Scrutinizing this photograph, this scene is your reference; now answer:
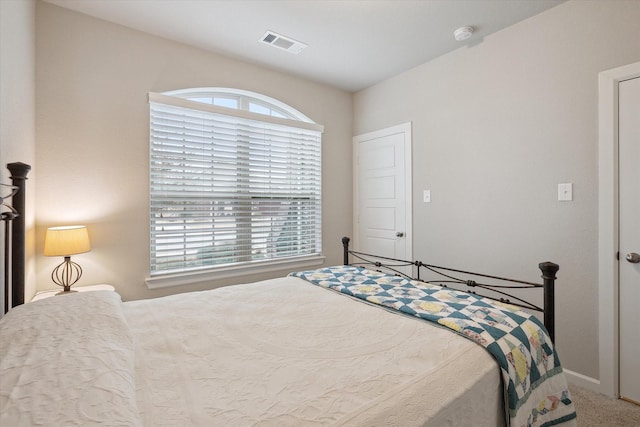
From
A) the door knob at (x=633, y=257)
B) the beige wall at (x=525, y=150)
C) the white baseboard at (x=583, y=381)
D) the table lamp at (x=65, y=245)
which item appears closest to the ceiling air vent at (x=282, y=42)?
the beige wall at (x=525, y=150)

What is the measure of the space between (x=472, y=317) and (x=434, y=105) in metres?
2.36

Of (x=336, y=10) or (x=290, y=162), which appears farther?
(x=290, y=162)

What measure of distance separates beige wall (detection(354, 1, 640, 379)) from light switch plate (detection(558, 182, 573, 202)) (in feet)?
0.12

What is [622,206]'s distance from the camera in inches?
78.1

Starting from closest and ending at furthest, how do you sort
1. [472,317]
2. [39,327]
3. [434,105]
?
1. [39,327]
2. [472,317]
3. [434,105]

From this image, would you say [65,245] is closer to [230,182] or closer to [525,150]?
[230,182]

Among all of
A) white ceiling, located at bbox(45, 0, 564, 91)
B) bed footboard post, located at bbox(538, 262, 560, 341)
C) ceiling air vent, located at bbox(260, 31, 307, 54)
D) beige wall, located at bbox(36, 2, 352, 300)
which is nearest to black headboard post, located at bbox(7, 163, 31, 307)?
beige wall, located at bbox(36, 2, 352, 300)

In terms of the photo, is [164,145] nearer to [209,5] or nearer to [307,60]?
[209,5]

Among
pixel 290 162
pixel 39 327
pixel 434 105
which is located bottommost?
pixel 39 327

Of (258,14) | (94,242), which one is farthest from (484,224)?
(94,242)

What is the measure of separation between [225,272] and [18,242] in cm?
164

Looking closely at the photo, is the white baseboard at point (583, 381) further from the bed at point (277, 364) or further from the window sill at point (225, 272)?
the window sill at point (225, 272)

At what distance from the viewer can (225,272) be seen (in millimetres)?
3027

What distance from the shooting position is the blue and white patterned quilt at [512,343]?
43.7 inches
